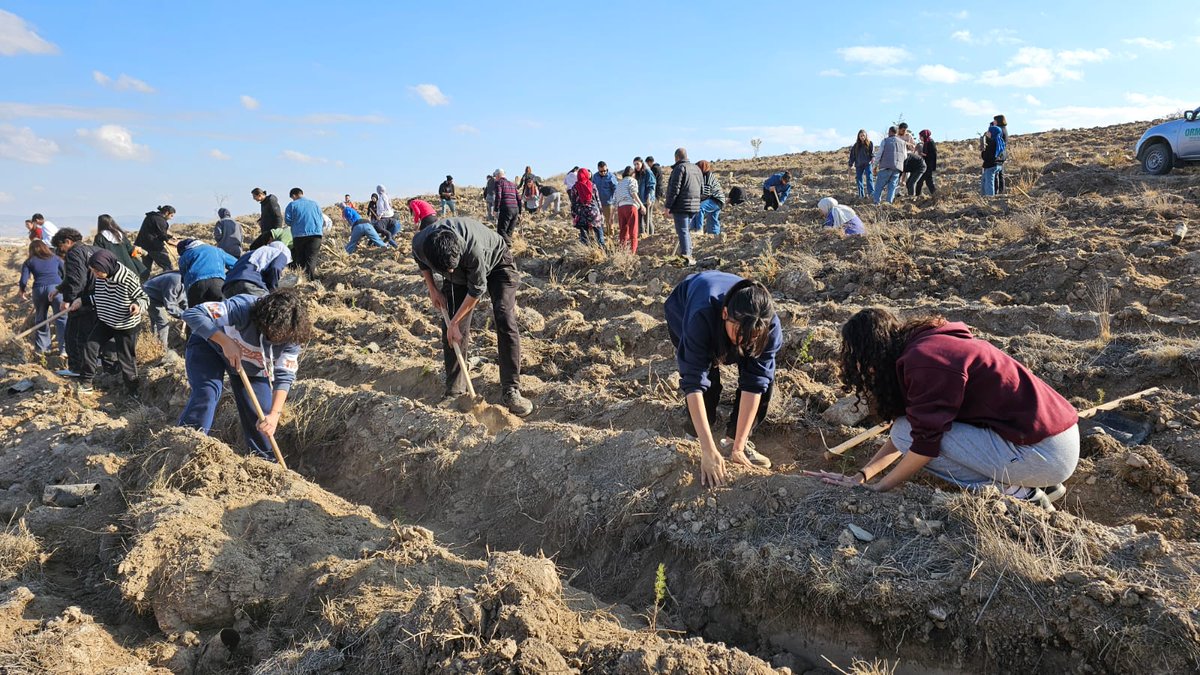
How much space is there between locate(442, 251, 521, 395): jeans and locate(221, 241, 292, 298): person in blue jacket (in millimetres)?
1634

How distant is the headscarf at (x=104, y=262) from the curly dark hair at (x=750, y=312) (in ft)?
21.3

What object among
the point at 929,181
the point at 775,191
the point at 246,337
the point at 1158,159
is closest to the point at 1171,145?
the point at 1158,159

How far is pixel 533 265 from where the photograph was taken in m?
11.7

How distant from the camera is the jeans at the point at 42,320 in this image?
8.89 meters

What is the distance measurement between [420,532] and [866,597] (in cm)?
221

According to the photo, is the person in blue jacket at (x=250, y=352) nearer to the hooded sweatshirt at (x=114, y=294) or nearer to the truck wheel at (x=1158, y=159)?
the hooded sweatshirt at (x=114, y=294)

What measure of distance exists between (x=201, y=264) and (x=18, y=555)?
3750 millimetres

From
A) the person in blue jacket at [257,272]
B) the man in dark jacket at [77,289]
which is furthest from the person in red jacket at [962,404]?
the man in dark jacket at [77,289]

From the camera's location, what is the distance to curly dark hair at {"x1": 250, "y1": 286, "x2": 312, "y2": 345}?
4.22 m

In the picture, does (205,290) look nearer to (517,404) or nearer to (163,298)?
(163,298)

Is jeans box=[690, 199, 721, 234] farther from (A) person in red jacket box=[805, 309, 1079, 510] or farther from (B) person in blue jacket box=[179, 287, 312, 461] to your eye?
(A) person in red jacket box=[805, 309, 1079, 510]

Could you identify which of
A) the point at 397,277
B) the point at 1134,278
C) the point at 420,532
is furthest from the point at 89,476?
the point at 1134,278

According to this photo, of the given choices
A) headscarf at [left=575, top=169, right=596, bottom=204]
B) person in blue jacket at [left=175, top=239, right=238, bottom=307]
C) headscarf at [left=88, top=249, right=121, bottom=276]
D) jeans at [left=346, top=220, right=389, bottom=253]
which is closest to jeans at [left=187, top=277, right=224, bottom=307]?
person in blue jacket at [left=175, top=239, right=238, bottom=307]

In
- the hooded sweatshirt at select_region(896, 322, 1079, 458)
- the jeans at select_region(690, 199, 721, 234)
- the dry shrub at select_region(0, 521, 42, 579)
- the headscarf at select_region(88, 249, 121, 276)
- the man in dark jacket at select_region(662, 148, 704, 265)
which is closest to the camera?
the hooded sweatshirt at select_region(896, 322, 1079, 458)
